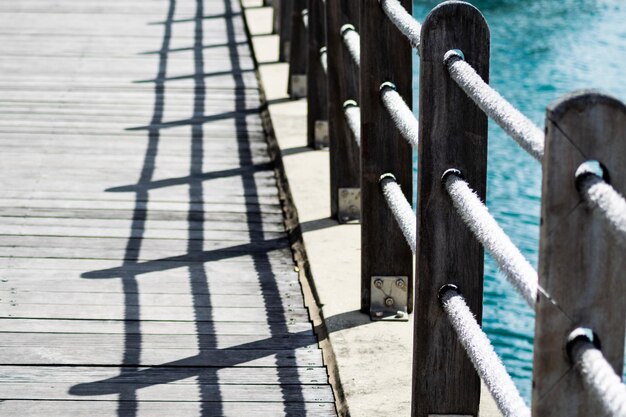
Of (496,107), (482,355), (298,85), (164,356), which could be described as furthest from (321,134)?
(496,107)

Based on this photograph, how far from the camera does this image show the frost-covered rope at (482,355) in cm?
201

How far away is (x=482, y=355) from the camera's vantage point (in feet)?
7.23

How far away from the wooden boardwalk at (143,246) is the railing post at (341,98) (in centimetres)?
28

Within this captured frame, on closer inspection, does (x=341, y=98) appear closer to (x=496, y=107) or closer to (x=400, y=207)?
(x=400, y=207)

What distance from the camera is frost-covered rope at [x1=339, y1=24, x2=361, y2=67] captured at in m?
3.62

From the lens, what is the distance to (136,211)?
4.34 metres

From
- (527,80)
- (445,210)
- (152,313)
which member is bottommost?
(527,80)

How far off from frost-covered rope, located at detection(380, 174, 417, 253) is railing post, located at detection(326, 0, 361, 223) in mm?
609

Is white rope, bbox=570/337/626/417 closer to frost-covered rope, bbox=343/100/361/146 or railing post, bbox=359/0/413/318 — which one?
railing post, bbox=359/0/413/318

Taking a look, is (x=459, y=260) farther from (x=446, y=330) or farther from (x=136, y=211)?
(x=136, y=211)

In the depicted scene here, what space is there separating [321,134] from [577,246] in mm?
3488

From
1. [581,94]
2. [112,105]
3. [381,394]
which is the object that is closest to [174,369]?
[381,394]

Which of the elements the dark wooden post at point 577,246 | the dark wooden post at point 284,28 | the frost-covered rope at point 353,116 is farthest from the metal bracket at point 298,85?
the dark wooden post at point 577,246

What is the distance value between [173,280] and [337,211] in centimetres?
72
